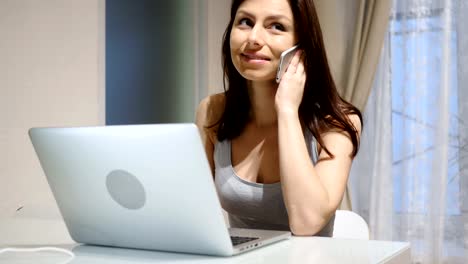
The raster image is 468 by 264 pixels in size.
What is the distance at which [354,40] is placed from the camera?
10.1ft

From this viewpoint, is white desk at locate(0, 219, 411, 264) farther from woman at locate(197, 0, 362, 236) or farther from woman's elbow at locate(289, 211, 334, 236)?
woman at locate(197, 0, 362, 236)

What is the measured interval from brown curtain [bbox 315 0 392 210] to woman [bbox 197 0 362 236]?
1.40 meters

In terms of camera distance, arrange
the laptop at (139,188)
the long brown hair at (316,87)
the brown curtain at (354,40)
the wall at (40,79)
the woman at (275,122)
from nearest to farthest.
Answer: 1. the laptop at (139,188)
2. the woman at (275,122)
3. the long brown hair at (316,87)
4. the wall at (40,79)
5. the brown curtain at (354,40)

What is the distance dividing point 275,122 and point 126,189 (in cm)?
83

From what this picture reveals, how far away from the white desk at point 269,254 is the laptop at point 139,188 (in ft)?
0.06

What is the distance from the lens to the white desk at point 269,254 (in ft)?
2.91

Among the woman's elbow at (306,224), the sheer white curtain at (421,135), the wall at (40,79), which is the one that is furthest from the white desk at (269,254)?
the sheer white curtain at (421,135)

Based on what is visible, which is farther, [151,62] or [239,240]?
[151,62]

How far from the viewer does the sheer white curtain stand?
276cm

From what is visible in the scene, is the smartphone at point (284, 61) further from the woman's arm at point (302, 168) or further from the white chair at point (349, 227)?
the white chair at point (349, 227)

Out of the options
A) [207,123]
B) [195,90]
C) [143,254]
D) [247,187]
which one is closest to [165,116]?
[195,90]

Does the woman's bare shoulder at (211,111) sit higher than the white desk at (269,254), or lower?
higher

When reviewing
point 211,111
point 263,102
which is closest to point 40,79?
point 211,111

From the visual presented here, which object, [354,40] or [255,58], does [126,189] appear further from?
[354,40]
